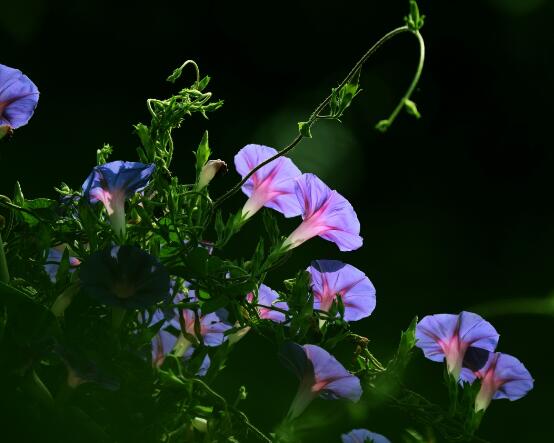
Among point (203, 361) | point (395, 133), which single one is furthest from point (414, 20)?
point (395, 133)

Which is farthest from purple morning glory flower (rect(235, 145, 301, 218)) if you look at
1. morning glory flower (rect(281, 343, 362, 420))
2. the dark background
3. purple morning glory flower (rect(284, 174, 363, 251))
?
the dark background

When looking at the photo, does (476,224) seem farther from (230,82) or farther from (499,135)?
(230,82)

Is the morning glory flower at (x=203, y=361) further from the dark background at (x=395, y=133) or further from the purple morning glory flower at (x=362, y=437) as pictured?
the dark background at (x=395, y=133)

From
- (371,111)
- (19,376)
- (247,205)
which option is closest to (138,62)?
(371,111)

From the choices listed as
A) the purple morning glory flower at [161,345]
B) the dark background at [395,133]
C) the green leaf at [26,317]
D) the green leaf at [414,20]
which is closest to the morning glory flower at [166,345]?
the purple morning glory flower at [161,345]

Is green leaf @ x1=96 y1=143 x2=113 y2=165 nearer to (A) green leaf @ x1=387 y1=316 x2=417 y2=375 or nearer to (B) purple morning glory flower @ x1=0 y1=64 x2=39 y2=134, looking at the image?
(B) purple morning glory flower @ x1=0 y1=64 x2=39 y2=134

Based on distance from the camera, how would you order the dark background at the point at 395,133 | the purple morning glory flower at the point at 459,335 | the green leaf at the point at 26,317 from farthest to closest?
the dark background at the point at 395,133, the purple morning glory flower at the point at 459,335, the green leaf at the point at 26,317
